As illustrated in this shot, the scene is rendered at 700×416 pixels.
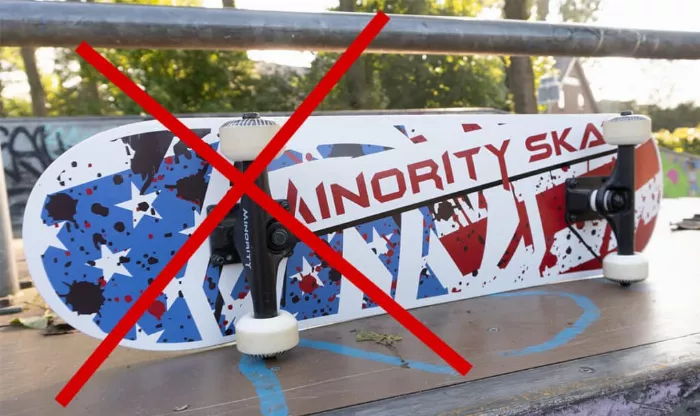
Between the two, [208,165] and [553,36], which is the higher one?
[553,36]

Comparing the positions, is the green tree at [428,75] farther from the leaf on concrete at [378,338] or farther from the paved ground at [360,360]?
the leaf on concrete at [378,338]

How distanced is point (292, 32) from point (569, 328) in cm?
117

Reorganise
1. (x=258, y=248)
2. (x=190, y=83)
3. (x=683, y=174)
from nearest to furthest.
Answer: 1. (x=258, y=248)
2. (x=683, y=174)
3. (x=190, y=83)

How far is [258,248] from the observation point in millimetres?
1283

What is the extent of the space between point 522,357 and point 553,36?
1164 millimetres

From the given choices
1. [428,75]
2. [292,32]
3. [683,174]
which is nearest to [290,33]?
[292,32]

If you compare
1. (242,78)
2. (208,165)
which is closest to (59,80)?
(242,78)

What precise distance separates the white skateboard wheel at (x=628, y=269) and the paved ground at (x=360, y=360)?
5 centimetres

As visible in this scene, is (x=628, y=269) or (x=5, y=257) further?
(x=5, y=257)

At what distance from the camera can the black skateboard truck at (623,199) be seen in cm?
177

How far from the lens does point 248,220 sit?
1.29 metres

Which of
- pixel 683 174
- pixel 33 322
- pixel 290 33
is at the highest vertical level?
pixel 290 33

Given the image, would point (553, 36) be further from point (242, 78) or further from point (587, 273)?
point (242, 78)

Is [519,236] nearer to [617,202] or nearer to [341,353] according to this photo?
[617,202]
